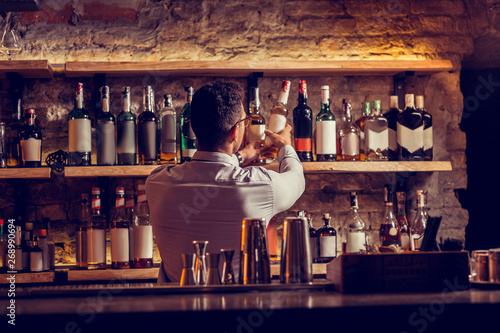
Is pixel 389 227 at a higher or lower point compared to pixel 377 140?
lower

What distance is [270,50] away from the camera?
2.80 m

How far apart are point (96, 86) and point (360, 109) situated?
1264 mm

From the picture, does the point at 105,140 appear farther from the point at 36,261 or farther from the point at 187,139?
the point at 36,261

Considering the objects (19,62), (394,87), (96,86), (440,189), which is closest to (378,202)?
(440,189)

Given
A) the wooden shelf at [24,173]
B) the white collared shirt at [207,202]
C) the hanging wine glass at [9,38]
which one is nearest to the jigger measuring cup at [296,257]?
the white collared shirt at [207,202]

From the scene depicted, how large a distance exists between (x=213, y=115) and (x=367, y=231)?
A: 3.91ft

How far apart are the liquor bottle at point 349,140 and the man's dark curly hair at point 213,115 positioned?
2.48 ft


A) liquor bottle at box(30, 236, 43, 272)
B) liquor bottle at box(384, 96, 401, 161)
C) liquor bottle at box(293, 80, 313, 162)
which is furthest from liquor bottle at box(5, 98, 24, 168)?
liquor bottle at box(384, 96, 401, 161)

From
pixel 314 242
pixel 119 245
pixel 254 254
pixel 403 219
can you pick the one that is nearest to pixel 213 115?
pixel 254 254

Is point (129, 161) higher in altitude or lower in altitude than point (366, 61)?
lower

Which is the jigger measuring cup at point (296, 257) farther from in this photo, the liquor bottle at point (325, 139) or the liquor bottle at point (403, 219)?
the liquor bottle at point (403, 219)

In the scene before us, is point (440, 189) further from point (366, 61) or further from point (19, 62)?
point (19, 62)

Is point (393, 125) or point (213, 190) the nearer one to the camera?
point (213, 190)

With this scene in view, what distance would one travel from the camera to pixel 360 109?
2824 mm
